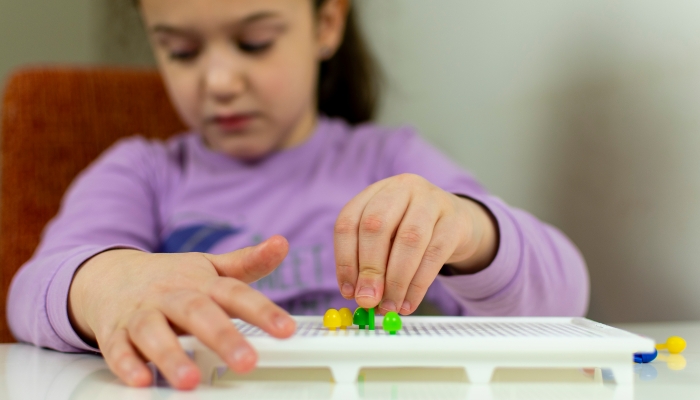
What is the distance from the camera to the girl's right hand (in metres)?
0.36

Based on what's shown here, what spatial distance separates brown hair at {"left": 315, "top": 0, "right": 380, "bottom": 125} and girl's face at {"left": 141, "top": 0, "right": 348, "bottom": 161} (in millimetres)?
216

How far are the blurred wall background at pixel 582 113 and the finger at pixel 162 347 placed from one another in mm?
561

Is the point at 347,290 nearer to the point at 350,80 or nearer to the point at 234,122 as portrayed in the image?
the point at 234,122

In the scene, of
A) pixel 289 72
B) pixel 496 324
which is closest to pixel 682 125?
pixel 496 324

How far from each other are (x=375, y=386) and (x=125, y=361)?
155 mm

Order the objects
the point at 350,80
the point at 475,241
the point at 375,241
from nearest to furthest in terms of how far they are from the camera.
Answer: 1. the point at 375,241
2. the point at 475,241
3. the point at 350,80

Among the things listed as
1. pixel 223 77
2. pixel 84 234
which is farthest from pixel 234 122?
pixel 84 234

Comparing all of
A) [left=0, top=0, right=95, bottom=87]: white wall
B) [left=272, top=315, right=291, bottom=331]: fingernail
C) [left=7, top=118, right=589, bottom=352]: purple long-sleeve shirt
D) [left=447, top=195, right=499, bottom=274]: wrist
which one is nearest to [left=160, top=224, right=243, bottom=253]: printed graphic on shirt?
[left=7, top=118, right=589, bottom=352]: purple long-sleeve shirt

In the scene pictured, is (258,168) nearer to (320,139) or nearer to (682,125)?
(320,139)

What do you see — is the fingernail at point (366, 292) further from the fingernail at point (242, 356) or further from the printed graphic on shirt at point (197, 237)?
the printed graphic on shirt at point (197, 237)

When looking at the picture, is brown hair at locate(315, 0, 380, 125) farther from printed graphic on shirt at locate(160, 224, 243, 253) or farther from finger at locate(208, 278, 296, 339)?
finger at locate(208, 278, 296, 339)

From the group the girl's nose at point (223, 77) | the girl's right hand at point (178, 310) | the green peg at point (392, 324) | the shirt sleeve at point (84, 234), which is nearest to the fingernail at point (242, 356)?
the girl's right hand at point (178, 310)

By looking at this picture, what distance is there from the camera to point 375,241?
17.6 inches

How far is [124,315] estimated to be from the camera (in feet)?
1.35
